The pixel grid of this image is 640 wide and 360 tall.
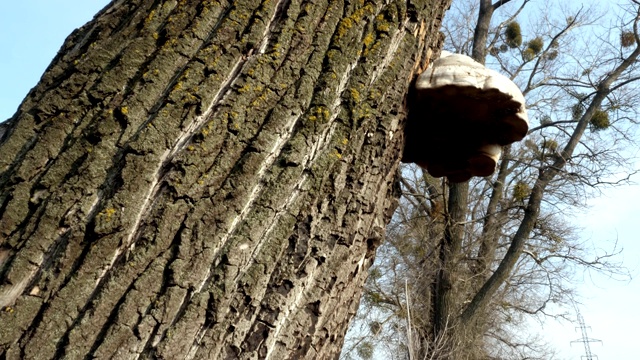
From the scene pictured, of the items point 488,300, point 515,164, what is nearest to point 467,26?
point 515,164

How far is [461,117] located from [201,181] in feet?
3.57

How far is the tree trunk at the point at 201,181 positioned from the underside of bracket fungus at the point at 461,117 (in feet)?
0.82

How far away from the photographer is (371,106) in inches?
58.4

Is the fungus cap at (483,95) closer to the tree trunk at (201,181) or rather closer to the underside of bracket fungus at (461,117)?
the underside of bracket fungus at (461,117)

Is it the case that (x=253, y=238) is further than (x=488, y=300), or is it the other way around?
(x=488, y=300)

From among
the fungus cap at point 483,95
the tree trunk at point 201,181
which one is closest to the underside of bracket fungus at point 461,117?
the fungus cap at point 483,95

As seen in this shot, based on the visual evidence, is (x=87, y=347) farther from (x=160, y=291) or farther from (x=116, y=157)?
(x=116, y=157)

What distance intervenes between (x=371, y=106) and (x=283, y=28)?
0.27 m

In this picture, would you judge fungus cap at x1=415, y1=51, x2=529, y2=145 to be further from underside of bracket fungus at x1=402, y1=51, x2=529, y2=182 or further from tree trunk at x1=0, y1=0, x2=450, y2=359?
tree trunk at x1=0, y1=0, x2=450, y2=359

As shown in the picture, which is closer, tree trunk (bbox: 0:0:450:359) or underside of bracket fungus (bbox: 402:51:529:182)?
tree trunk (bbox: 0:0:450:359)

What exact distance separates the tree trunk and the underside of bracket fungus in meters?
0.25

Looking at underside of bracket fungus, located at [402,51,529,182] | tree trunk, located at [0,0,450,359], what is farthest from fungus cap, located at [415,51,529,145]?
tree trunk, located at [0,0,450,359]

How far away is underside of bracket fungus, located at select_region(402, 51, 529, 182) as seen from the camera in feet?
5.95

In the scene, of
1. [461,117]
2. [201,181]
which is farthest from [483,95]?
[201,181]
